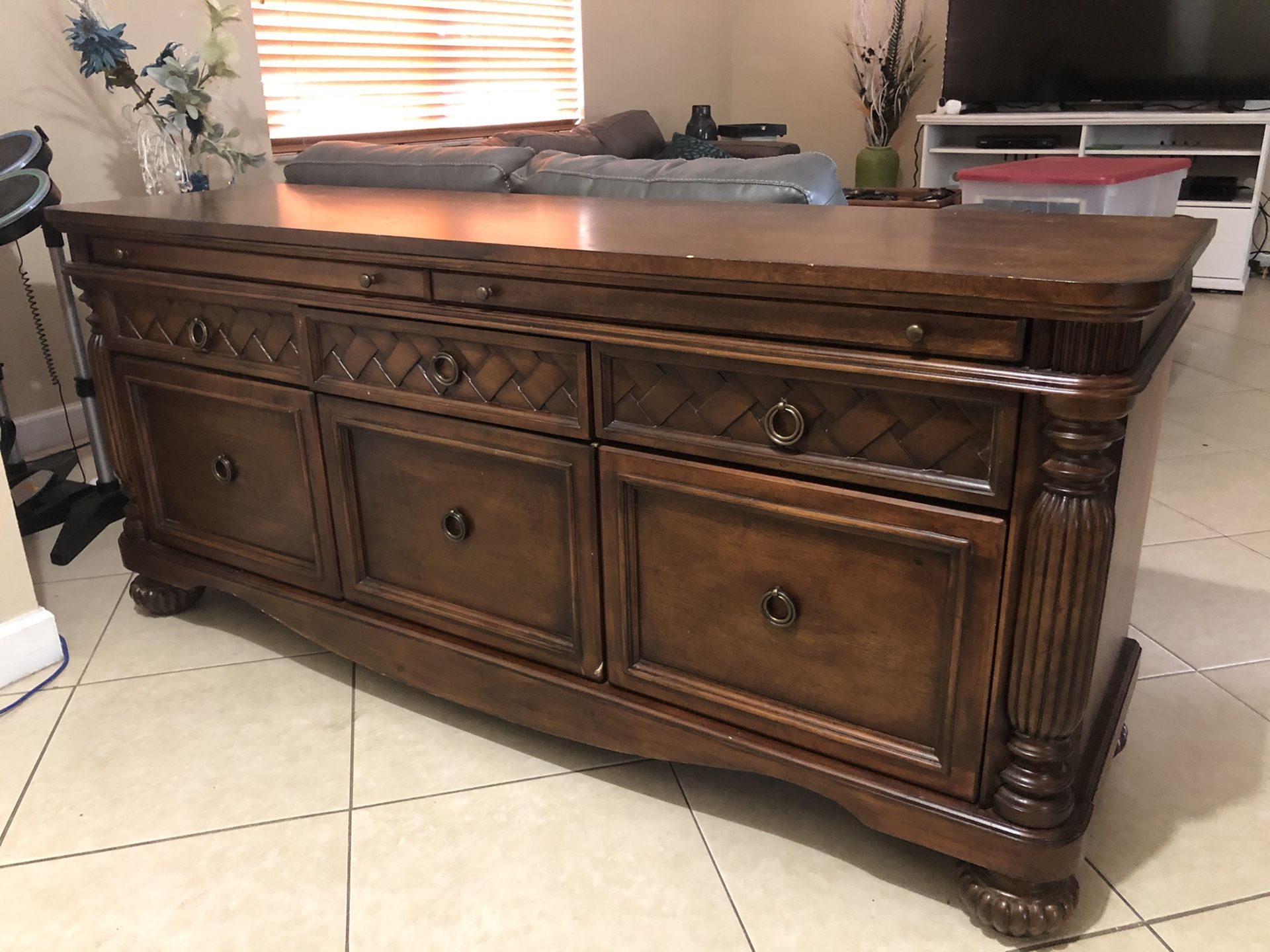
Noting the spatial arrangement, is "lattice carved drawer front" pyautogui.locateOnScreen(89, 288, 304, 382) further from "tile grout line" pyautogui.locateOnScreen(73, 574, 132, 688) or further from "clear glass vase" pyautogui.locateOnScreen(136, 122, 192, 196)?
"clear glass vase" pyautogui.locateOnScreen(136, 122, 192, 196)

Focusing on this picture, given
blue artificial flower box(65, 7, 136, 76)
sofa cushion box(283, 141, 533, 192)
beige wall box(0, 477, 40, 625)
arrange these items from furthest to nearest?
blue artificial flower box(65, 7, 136, 76) < sofa cushion box(283, 141, 533, 192) < beige wall box(0, 477, 40, 625)

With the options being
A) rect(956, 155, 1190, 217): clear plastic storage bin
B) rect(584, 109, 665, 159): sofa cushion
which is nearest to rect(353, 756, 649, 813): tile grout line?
rect(956, 155, 1190, 217): clear plastic storage bin

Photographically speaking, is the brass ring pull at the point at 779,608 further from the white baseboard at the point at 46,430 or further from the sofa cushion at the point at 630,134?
the sofa cushion at the point at 630,134

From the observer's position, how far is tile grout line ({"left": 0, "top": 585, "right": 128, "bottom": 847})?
142 centimetres

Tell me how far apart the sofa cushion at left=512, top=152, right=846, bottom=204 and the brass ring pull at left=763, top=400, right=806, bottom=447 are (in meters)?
0.56

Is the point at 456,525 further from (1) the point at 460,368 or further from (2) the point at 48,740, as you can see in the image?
(2) the point at 48,740

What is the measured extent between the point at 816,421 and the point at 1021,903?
0.61 metres

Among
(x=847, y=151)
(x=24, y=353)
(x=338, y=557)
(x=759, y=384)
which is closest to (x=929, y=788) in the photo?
(x=759, y=384)

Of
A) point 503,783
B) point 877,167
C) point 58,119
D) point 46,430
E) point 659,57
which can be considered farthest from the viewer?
point 659,57

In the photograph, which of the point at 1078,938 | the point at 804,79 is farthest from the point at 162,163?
the point at 804,79

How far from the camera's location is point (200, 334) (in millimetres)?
1679

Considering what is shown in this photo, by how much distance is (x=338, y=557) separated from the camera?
5.43 ft

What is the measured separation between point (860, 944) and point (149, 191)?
2442 mm

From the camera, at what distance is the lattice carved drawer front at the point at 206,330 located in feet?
5.20
